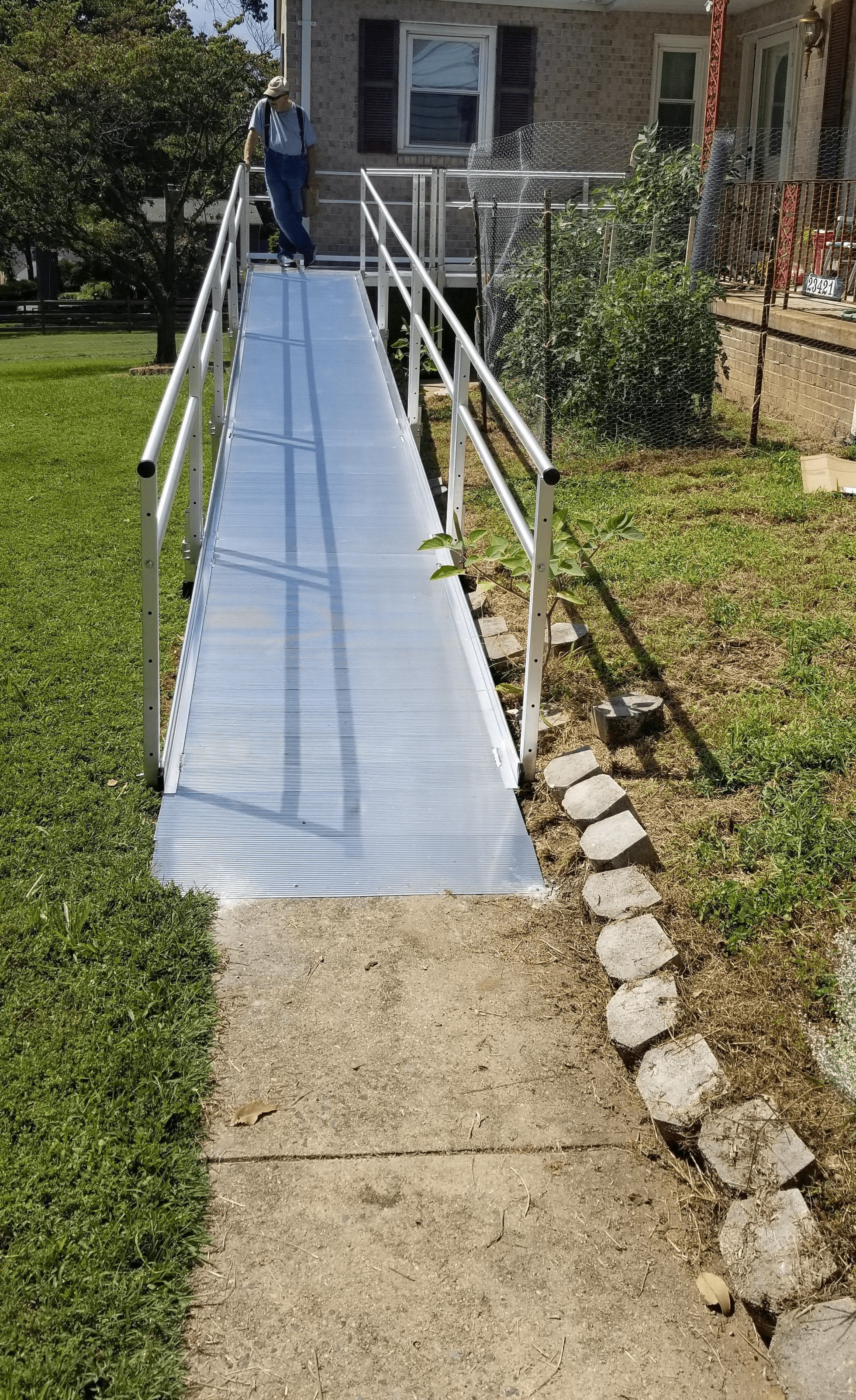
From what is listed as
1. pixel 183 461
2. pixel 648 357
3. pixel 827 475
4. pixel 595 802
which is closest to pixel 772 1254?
pixel 595 802

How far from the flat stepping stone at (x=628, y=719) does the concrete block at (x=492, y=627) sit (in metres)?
1.09

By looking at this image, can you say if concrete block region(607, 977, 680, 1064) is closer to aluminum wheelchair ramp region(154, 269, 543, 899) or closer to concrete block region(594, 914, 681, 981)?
concrete block region(594, 914, 681, 981)

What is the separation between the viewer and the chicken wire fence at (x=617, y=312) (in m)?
8.58

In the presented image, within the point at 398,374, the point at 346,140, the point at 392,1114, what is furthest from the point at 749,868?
the point at 346,140

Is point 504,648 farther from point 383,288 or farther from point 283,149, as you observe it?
point 283,149

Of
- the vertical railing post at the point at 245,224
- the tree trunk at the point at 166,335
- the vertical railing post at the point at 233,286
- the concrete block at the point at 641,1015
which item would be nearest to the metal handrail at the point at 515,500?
the concrete block at the point at 641,1015

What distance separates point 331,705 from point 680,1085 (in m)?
2.36

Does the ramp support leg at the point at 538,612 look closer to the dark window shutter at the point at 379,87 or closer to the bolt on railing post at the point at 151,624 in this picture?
the bolt on railing post at the point at 151,624

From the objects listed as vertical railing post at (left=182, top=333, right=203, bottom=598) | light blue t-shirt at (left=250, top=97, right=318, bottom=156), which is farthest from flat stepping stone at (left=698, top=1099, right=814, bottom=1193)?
light blue t-shirt at (left=250, top=97, right=318, bottom=156)

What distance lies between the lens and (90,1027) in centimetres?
325

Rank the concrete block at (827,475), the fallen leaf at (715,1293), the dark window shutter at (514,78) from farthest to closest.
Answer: the dark window shutter at (514,78) < the concrete block at (827,475) < the fallen leaf at (715,1293)

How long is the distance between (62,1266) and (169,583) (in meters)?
4.43

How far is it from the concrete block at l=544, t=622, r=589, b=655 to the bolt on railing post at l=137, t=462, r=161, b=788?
175 centimetres

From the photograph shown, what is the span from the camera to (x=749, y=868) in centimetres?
397
